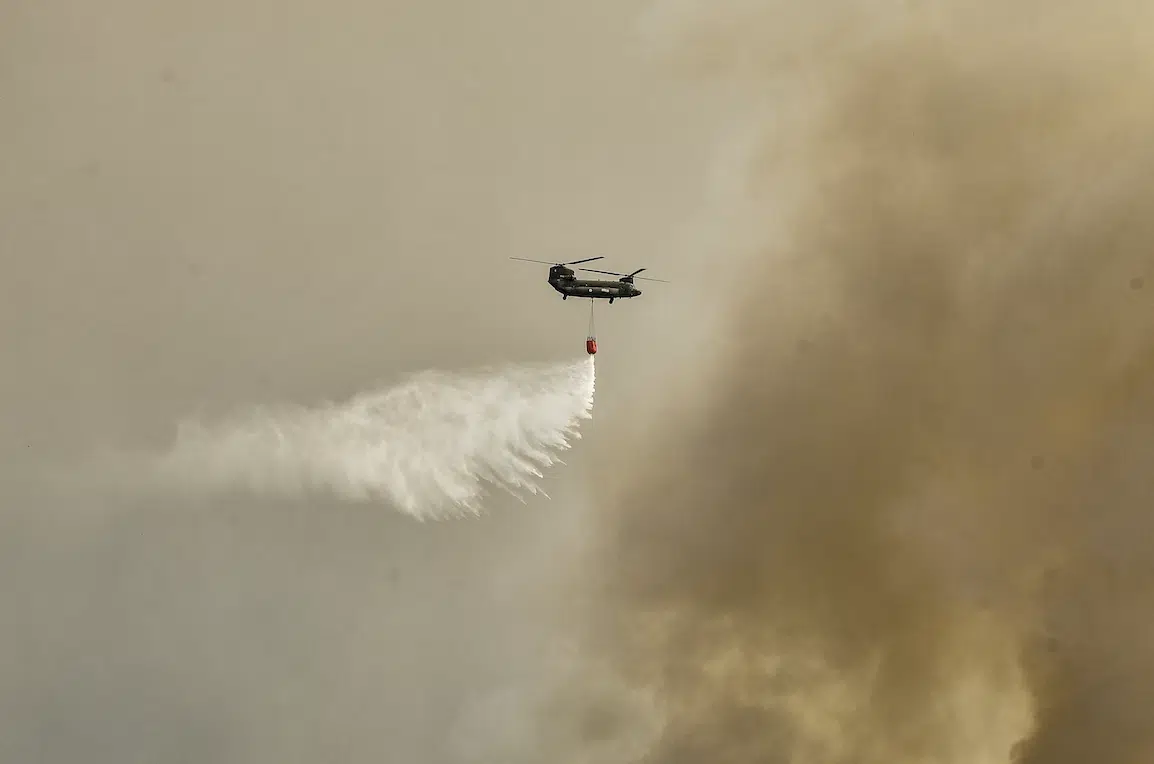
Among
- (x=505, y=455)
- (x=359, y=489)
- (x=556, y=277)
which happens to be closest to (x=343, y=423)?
(x=359, y=489)

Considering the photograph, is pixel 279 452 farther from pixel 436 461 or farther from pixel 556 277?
pixel 556 277

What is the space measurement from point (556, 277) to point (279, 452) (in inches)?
603

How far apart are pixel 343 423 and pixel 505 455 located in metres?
7.64

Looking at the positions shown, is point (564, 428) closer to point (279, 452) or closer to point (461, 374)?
point (461, 374)

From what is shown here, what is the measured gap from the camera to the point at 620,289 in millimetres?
65812

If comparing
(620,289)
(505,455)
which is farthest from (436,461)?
(620,289)

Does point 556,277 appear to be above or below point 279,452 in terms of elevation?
above

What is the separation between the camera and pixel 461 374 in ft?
223

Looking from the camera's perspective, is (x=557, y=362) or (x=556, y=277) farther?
(x=557, y=362)

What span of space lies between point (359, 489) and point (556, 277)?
44.7ft

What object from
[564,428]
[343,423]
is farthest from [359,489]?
[564,428]

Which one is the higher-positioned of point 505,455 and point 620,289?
point 620,289

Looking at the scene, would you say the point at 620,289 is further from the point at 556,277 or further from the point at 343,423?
the point at 343,423

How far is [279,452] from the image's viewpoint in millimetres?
66500
